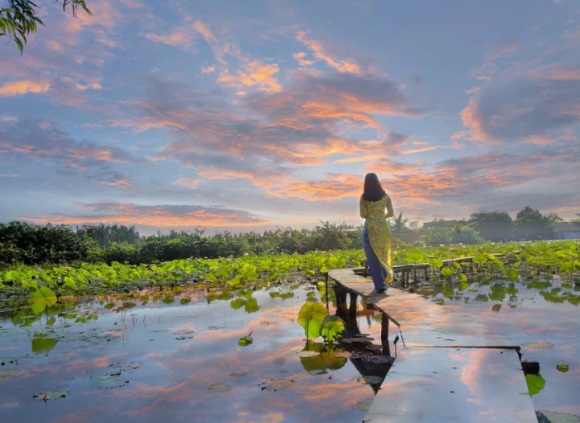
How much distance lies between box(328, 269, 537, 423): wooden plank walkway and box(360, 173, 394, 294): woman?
2.07 meters

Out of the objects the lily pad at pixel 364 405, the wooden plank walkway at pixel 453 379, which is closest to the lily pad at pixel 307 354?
the wooden plank walkway at pixel 453 379

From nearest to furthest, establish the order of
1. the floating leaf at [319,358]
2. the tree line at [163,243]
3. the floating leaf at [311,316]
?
the floating leaf at [319,358] → the floating leaf at [311,316] → the tree line at [163,243]

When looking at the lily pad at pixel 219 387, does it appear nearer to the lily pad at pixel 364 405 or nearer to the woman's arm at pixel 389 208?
the lily pad at pixel 364 405

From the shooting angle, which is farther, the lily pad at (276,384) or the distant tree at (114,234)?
the distant tree at (114,234)

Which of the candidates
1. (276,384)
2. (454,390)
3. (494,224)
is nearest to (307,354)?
(276,384)

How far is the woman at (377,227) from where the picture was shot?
5.96 metres

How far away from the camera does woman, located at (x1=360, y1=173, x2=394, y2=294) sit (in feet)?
19.6

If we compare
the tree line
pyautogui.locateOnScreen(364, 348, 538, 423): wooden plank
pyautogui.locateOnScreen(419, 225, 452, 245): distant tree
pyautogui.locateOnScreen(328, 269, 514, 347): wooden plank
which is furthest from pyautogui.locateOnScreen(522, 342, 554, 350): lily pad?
pyautogui.locateOnScreen(419, 225, 452, 245): distant tree

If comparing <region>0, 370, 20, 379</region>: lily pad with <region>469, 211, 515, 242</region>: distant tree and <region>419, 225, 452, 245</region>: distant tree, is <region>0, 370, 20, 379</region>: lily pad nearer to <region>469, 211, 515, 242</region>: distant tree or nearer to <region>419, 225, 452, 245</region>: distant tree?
<region>419, 225, 452, 245</region>: distant tree

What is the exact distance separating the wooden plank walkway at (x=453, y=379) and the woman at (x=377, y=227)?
2074mm

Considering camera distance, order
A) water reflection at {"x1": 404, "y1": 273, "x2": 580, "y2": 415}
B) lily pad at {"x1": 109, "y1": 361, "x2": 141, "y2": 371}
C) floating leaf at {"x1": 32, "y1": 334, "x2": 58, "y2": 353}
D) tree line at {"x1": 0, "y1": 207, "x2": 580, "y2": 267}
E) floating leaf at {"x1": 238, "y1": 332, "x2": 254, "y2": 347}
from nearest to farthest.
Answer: water reflection at {"x1": 404, "y1": 273, "x2": 580, "y2": 415}
lily pad at {"x1": 109, "y1": 361, "x2": 141, "y2": 371}
floating leaf at {"x1": 238, "y1": 332, "x2": 254, "y2": 347}
floating leaf at {"x1": 32, "y1": 334, "x2": 58, "y2": 353}
tree line at {"x1": 0, "y1": 207, "x2": 580, "y2": 267}

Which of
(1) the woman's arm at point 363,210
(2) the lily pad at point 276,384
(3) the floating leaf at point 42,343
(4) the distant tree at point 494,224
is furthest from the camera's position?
(4) the distant tree at point 494,224

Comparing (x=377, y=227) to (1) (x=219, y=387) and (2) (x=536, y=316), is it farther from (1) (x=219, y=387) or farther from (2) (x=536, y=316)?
(1) (x=219, y=387)

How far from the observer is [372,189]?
19.6ft
